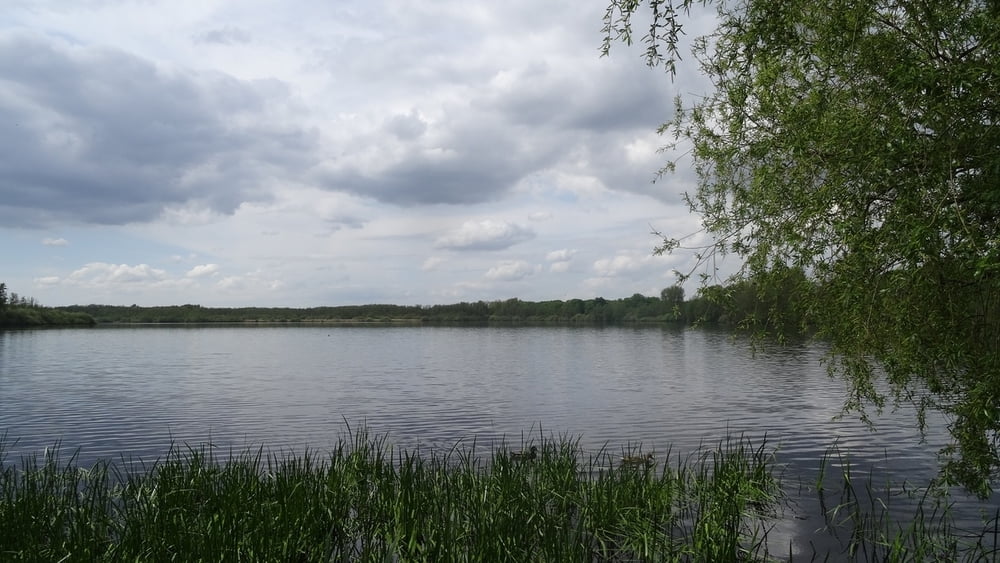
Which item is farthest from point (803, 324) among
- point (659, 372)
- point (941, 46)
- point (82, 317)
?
→ point (82, 317)

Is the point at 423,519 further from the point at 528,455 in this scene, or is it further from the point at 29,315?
the point at 29,315

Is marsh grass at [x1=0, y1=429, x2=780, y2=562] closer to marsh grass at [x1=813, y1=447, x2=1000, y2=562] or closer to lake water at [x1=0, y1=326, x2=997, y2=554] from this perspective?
marsh grass at [x1=813, y1=447, x2=1000, y2=562]

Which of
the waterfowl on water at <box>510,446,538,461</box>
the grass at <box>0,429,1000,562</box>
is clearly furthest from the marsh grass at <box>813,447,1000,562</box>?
the waterfowl on water at <box>510,446,538,461</box>

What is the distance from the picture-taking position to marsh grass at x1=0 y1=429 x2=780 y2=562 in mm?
7605

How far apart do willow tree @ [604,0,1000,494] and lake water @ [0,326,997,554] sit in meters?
3.22

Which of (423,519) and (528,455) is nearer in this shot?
(423,519)

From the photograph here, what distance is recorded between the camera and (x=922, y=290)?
9656mm

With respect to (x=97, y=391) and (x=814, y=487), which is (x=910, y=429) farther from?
(x=97, y=391)

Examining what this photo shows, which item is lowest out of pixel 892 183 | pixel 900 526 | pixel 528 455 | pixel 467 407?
pixel 467 407

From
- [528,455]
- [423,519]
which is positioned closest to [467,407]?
[528,455]

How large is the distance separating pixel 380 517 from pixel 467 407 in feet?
64.5

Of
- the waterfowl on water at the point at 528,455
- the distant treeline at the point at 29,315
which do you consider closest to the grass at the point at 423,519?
the waterfowl on water at the point at 528,455

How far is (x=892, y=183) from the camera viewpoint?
28.0 ft

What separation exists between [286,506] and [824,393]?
2976cm
